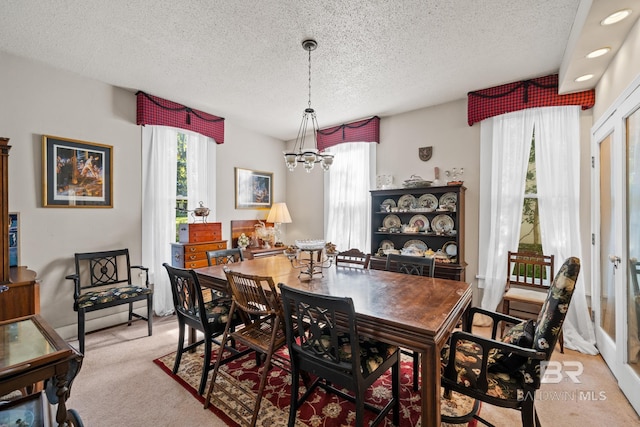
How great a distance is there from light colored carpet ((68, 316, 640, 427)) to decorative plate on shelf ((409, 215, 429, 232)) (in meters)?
1.84

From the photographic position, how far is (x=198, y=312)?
2.30m

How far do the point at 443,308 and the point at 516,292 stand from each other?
200 centimetres

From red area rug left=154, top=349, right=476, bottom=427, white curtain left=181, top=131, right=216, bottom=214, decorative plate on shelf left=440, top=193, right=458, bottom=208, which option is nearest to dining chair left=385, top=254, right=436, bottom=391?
red area rug left=154, top=349, right=476, bottom=427

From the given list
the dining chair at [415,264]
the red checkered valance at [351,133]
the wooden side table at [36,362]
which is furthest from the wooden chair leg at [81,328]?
the red checkered valance at [351,133]

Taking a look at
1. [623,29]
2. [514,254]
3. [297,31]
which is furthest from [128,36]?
[514,254]

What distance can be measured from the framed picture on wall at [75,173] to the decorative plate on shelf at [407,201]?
3.66 metres

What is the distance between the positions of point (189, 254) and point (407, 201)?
2.98m

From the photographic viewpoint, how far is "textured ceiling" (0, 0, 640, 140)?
6.80 feet

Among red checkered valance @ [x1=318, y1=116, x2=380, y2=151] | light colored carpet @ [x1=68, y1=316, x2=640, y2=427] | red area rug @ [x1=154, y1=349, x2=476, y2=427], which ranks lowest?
light colored carpet @ [x1=68, y1=316, x2=640, y2=427]

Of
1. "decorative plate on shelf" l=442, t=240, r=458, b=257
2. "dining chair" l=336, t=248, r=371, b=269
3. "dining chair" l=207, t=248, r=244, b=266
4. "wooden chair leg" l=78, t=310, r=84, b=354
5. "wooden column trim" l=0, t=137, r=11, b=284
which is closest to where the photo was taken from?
"wooden column trim" l=0, t=137, r=11, b=284

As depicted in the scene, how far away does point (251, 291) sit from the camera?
1.87 metres

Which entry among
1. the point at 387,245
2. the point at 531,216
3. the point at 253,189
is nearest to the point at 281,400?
the point at 387,245

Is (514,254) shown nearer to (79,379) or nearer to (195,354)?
(195,354)

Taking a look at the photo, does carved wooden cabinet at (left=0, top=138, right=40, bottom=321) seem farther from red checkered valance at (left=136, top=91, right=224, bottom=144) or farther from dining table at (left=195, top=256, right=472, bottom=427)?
red checkered valance at (left=136, top=91, right=224, bottom=144)
